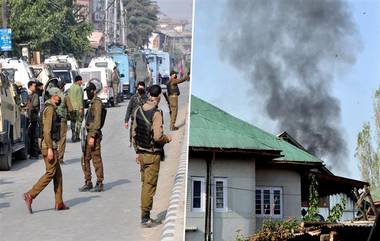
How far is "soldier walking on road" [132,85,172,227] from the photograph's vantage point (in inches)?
243

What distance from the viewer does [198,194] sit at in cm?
315

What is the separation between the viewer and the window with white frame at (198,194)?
3.12 metres

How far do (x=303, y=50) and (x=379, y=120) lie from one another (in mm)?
338

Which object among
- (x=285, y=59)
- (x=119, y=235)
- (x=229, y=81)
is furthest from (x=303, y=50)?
(x=119, y=235)

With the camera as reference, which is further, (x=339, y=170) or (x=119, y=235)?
(x=119, y=235)

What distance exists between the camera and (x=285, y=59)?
3.04m

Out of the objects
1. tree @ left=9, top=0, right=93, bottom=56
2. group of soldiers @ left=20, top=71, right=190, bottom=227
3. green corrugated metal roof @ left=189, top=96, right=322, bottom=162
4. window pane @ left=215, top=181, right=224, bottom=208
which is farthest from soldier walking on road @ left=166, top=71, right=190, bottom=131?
window pane @ left=215, top=181, right=224, bottom=208

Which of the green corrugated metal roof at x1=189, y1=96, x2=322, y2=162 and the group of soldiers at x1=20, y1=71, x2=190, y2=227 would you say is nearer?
the green corrugated metal roof at x1=189, y1=96, x2=322, y2=162

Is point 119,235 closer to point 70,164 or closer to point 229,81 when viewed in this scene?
point 70,164

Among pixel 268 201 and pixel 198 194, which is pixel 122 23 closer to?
pixel 198 194

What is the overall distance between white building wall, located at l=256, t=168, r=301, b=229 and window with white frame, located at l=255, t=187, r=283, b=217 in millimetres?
13

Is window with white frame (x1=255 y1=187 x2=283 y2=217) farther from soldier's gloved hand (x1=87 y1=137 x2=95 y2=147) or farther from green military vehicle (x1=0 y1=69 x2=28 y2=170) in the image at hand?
green military vehicle (x1=0 y1=69 x2=28 y2=170)

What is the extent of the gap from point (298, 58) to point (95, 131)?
211 inches

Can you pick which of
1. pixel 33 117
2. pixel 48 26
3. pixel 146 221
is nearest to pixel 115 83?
pixel 48 26
